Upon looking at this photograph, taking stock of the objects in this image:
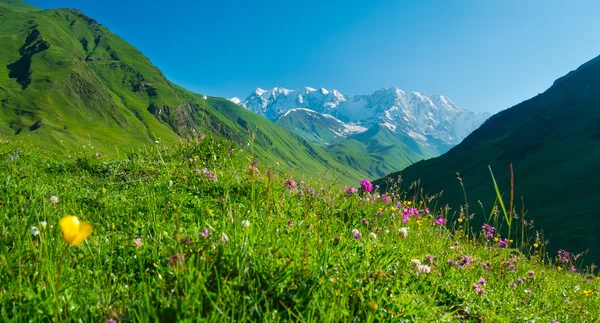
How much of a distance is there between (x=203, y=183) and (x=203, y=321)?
505cm

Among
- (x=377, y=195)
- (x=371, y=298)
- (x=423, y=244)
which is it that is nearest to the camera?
(x=371, y=298)

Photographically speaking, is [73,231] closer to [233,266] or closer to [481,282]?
[233,266]

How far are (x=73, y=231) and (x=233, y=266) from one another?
1.40 m

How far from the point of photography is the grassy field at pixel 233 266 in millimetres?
2354

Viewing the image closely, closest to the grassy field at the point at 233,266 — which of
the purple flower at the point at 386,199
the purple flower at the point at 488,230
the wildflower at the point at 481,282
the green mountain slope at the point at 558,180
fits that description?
the wildflower at the point at 481,282

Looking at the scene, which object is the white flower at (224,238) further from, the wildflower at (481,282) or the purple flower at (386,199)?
the purple flower at (386,199)

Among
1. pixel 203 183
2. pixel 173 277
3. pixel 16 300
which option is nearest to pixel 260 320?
pixel 173 277

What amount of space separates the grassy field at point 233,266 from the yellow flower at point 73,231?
16 millimetres

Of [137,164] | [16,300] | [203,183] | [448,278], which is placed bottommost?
[448,278]

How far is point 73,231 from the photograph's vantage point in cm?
150

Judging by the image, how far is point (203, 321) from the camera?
2020 millimetres

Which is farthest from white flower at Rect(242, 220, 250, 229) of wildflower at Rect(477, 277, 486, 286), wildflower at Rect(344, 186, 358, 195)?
wildflower at Rect(344, 186, 358, 195)

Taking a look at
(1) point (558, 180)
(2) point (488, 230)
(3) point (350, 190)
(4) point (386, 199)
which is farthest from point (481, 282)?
(1) point (558, 180)

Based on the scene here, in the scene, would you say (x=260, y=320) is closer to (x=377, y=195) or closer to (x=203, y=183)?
(x=203, y=183)
